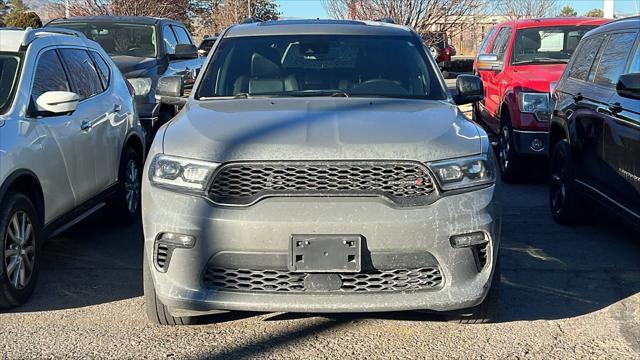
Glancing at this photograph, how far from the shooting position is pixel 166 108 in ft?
33.4

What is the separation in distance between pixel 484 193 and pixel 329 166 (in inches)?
32.7

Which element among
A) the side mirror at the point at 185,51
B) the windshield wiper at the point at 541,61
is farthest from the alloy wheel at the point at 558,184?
the side mirror at the point at 185,51

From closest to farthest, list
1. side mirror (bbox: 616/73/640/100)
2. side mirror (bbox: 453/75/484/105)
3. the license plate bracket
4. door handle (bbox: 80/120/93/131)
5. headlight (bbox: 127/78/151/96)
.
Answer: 1. the license plate bracket
2. side mirror (bbox: 616/73/640/100)
3. side mirror (bbox: 453/75/484/105)
4. door handle (bbox: 80/120/93/131)
5. headlight (bbox: 127/78/151/96)

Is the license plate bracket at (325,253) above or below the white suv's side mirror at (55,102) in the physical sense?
below

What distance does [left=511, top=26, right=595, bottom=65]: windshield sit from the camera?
9.79m

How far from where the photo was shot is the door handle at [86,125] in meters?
5.79

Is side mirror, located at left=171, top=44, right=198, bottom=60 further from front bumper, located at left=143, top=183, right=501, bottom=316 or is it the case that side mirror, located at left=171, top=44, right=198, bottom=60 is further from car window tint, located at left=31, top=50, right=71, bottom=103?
front bumper, located at left=143, top=183, right=501, bottom=316

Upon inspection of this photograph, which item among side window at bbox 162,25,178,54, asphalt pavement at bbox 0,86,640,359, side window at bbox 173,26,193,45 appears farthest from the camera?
side window at bbox 173,26,193,45

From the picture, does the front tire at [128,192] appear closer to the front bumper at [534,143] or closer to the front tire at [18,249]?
the front tire at [18,249]

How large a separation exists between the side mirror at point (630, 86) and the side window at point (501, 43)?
4.65 meters

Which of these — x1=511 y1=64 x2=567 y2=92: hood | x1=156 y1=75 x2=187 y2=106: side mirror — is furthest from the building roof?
x1=511 y1=64 x2=567 y2=92: hood

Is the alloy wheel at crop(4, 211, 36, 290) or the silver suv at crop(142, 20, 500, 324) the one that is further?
the alloy wheel at crop(4, 211, 36, 290)

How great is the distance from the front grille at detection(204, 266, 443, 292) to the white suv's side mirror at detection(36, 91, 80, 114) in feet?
6.67

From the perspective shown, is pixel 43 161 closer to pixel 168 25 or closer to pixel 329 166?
pixel 329 166
